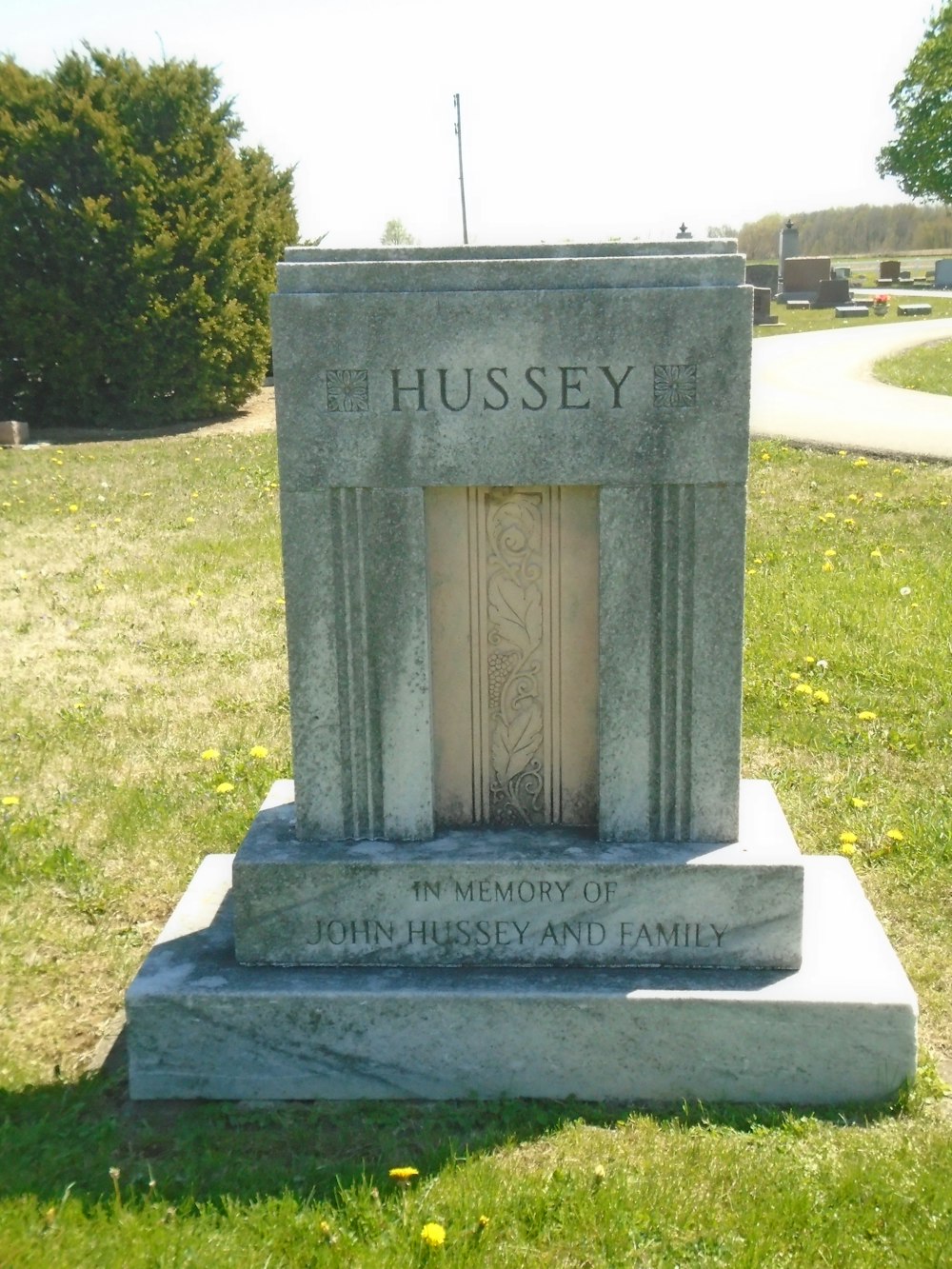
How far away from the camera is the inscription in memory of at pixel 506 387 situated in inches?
117

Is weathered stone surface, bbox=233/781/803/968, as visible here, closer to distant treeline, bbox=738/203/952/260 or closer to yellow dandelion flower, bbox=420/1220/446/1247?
yellow dandelion flower, bbox=420/1220/446/1247

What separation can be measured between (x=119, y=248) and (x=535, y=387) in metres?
13.2

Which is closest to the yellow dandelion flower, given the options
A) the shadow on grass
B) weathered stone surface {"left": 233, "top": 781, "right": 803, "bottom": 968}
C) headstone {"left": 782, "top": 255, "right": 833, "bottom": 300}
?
the shadow on grass

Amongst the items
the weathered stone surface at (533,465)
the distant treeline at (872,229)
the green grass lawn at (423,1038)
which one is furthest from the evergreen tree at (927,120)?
the weathered stone surface at (533,465)

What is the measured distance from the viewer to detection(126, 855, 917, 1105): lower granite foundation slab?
10.1ft

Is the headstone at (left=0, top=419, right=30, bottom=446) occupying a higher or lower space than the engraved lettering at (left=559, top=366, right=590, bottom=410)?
lower

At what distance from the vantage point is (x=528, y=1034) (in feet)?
10.2

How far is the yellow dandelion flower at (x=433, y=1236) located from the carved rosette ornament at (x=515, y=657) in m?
1.06

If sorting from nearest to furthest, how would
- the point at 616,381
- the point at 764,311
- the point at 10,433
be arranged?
the point at 616,381
the point at 10,433
the point at 764,311

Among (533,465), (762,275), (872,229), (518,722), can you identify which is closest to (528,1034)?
(518,722)

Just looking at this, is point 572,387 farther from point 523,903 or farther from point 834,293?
point 834,293

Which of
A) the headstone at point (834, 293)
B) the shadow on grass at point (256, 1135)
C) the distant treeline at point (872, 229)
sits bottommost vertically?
the shadow on grass at point (256, 1135)

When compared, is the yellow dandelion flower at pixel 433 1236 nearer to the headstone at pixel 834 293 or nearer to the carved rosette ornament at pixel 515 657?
the carved rosette ornament at pixel 515 657

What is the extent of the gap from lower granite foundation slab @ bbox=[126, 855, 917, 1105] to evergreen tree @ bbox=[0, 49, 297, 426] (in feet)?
42.4
